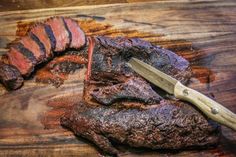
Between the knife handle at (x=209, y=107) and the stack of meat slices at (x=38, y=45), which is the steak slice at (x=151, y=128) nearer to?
the knife handle at (x=209, y=107)

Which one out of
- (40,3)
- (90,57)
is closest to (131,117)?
(90,57)

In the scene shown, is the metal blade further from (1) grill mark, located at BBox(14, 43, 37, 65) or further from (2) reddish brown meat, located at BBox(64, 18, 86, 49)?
(1) grill mark, located at BBox(14, 43, 37, 65)

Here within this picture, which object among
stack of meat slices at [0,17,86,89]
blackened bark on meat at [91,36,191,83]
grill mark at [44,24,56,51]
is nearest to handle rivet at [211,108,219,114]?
blackened bark on meat at [91,36,191,83]

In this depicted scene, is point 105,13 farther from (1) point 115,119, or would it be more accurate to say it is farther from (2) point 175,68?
(1) point 115,119

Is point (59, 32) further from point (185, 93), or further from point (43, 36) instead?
point (185, 93)

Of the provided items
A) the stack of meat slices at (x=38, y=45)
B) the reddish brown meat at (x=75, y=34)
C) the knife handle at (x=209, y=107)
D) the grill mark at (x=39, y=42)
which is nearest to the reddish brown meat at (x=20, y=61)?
the stack of meat slices at (x=38, y=45)

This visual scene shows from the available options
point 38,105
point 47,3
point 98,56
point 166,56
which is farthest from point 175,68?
point 47,3

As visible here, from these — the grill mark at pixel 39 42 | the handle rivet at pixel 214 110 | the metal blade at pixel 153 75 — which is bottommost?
the handle rivet at pixel 214 110
